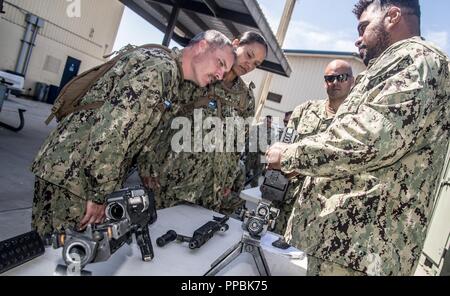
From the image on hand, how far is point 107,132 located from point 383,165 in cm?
126

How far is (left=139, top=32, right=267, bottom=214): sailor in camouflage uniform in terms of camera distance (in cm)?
263

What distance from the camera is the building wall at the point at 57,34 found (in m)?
14.5

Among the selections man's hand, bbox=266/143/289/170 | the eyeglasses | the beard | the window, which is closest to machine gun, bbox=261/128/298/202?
man's hand, bbox=266/143/289/170

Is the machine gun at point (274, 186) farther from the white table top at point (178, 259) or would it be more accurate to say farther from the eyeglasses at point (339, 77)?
the eyeglasses at point (339, 77)

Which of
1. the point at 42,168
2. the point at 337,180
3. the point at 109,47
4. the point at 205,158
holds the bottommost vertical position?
the point at 42,168

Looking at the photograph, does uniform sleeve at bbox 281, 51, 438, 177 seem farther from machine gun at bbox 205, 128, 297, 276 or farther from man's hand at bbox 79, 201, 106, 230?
man's hand at bbox 79, 201, 106, 230

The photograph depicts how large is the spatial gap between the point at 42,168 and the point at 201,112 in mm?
1204

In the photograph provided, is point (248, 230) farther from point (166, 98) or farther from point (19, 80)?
point (19, 80)

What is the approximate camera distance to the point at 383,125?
137 cm

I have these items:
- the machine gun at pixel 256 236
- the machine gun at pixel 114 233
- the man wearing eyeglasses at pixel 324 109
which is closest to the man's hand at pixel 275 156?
the machine gun at pixel 256 236

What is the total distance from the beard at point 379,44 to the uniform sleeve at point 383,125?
0.27 m

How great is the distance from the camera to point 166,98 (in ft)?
6.08
